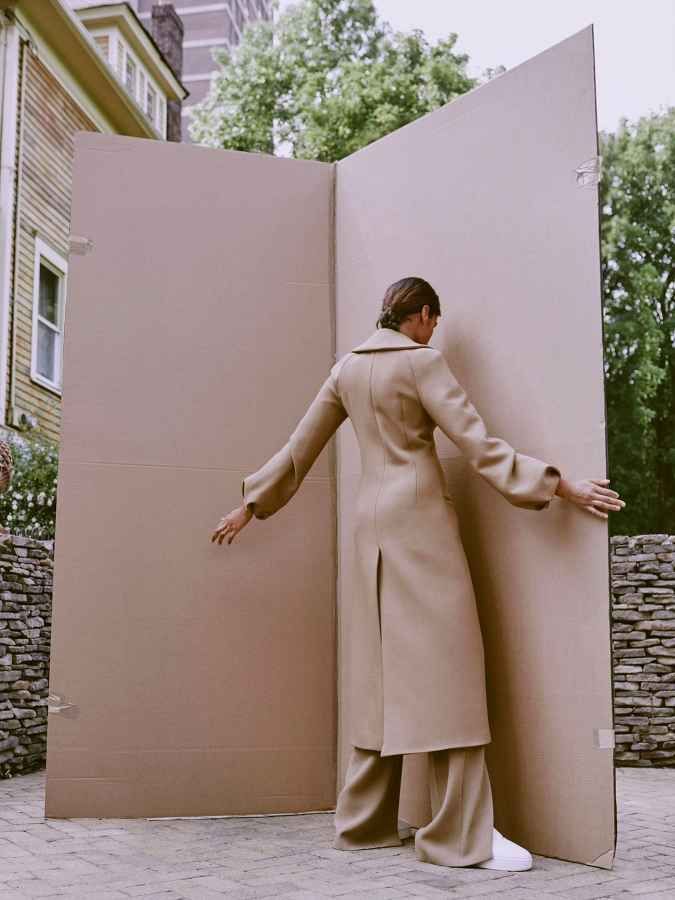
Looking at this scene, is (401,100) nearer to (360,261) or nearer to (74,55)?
(74,55)

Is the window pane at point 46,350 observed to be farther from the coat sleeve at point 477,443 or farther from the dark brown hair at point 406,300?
the coat sleeve at point 477,443

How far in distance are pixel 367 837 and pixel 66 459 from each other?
1945 millimetres

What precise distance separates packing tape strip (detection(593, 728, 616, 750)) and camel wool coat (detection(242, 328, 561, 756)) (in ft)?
1.18

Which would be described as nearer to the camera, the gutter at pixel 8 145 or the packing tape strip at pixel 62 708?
the packing tape strip at pixel 62 708

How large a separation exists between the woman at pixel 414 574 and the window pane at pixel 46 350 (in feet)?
29.6

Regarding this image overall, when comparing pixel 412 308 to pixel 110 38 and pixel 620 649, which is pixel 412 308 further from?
pixel 110 38

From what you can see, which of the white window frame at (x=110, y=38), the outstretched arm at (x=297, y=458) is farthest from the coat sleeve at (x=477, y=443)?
the white window frame at (x=110, y=38)

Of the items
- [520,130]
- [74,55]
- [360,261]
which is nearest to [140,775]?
[360,261]

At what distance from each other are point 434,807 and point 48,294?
10.7 meters

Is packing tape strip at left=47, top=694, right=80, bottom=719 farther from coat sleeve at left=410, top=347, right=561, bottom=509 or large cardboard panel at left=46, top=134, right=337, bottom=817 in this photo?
coat sleeve at left=410, top=347, right=561, bottom=509

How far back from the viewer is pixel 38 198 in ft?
41.5

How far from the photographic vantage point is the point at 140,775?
14.2 ft

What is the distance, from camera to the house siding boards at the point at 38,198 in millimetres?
11914

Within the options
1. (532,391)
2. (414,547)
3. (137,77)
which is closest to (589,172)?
(532,391)
